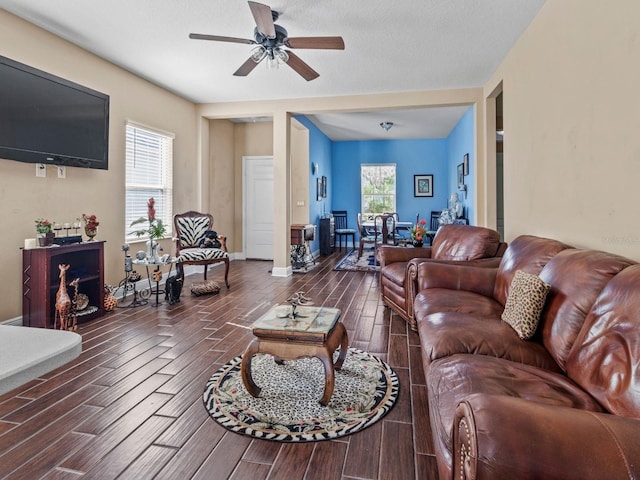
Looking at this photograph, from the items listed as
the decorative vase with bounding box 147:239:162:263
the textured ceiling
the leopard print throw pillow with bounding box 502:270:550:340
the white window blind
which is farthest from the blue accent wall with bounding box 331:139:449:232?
the leopard print throw pillow with bounding box 502:270:550:340

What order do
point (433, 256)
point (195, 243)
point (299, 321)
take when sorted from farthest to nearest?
1. point (195, 243)
2. point (433, 256)
3. point (299, 321)

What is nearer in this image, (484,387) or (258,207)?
(484,387)

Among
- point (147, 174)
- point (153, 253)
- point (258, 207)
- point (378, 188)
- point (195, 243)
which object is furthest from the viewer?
point (378, 188)

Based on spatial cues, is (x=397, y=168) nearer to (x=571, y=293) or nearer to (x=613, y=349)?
(x=571, y=293)

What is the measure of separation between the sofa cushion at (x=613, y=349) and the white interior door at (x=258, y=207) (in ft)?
21.1

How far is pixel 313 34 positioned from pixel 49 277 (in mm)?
3345

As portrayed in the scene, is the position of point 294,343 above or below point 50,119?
→ below

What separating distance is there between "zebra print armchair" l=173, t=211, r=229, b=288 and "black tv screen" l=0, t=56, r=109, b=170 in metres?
1.28

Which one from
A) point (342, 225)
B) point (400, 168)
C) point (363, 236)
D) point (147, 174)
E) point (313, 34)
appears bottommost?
point (363, 236)

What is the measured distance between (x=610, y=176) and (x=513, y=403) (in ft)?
6.26

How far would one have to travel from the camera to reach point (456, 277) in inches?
110

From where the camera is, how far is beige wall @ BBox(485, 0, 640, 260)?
194cm

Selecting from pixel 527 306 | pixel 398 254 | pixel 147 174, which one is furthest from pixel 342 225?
pixel 527 306

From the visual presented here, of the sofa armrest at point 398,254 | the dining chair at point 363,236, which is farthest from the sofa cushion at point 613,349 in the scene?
the dining chair at point 363,236
